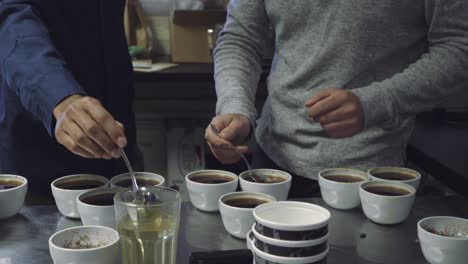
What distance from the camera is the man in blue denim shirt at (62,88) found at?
107 cm

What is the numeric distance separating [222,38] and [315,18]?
0.28 metres

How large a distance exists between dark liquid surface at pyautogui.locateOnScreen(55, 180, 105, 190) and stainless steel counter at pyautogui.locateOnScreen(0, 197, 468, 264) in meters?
0.06

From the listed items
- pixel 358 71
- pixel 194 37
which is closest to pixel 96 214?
pixel 358 71

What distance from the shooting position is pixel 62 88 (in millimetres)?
1125

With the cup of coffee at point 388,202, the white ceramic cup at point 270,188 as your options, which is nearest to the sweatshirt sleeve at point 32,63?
the white ceramic cup at point 270,188

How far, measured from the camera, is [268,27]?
161cm

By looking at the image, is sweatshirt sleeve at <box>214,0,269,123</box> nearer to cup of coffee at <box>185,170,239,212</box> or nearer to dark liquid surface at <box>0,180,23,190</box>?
cup of coffee at <box>185,170,239,212</box>

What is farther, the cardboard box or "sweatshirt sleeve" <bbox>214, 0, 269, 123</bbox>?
the cardboard box

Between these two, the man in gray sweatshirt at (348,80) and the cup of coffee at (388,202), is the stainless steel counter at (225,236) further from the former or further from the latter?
the man in gray sweatshirt at (348,80)

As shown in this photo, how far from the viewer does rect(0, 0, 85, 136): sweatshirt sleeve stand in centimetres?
113

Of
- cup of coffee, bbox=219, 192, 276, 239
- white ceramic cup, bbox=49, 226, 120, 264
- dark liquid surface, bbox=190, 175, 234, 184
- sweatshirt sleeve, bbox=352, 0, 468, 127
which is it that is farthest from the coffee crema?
sweatshirt sleeve, bbox=352, 0, 468, 127

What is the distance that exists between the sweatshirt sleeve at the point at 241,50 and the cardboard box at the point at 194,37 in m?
1.17

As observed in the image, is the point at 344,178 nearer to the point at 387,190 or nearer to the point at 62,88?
the point at 387,190

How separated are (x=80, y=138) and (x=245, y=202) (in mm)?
326
